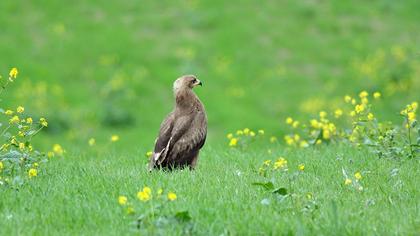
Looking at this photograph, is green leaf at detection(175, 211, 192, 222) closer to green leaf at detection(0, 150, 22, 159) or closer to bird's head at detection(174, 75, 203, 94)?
green leaf at detection(0, 150, 22, 159)

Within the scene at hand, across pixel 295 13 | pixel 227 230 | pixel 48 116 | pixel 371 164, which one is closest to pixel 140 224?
pixel 227 230

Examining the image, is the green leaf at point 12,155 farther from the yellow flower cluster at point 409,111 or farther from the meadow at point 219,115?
the yellow flower cluster at point 409,111

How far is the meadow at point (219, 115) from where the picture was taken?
6648mm

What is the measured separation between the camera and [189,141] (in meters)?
8.80

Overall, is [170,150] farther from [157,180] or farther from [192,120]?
[157,180]

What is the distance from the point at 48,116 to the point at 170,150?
→ 8.24 m

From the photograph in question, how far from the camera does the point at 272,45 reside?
1977 centimetres

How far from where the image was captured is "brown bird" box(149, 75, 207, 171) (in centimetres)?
877

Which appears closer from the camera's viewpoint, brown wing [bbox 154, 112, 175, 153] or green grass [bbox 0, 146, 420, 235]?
green grass [bbox 0, 146, 420, 235]

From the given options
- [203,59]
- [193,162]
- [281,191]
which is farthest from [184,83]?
[203,59]

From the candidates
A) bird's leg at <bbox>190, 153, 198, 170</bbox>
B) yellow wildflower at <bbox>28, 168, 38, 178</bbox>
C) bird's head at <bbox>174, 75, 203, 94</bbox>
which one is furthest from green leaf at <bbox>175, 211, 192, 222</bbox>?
bird's head at <bbox>174, 75, 203, 94</bbox>

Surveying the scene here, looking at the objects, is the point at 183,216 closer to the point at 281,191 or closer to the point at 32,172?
the point at 281,191

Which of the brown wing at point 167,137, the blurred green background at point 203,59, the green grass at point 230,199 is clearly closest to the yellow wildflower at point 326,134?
the green grass at point 230,199

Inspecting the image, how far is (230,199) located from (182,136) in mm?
1886
